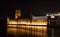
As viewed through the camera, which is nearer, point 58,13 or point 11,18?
point 11,18

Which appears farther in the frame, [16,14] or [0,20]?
[16,14]

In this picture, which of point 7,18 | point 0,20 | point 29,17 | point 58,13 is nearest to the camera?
point 0,20

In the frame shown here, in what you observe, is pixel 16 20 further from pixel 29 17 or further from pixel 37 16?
pixel 37 16

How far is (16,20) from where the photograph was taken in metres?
43.4

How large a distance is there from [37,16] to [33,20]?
12.7 feet

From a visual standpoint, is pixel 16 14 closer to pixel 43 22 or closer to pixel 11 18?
pixel 11 18

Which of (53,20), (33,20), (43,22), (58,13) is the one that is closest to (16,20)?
(33,20)

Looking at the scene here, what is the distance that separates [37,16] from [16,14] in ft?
19.7

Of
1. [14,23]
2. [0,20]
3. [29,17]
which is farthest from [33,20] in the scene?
[0,20]

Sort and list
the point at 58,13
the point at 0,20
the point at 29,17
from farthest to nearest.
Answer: the point at 58,13 → the point at 29,17 → the point at 0,20

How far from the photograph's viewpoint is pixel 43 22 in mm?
41688

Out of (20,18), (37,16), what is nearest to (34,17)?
(37,16)

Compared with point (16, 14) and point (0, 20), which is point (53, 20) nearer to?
point (16, 14)

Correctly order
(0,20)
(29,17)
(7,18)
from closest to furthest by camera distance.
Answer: (0,20), (7,18), (29,17)
